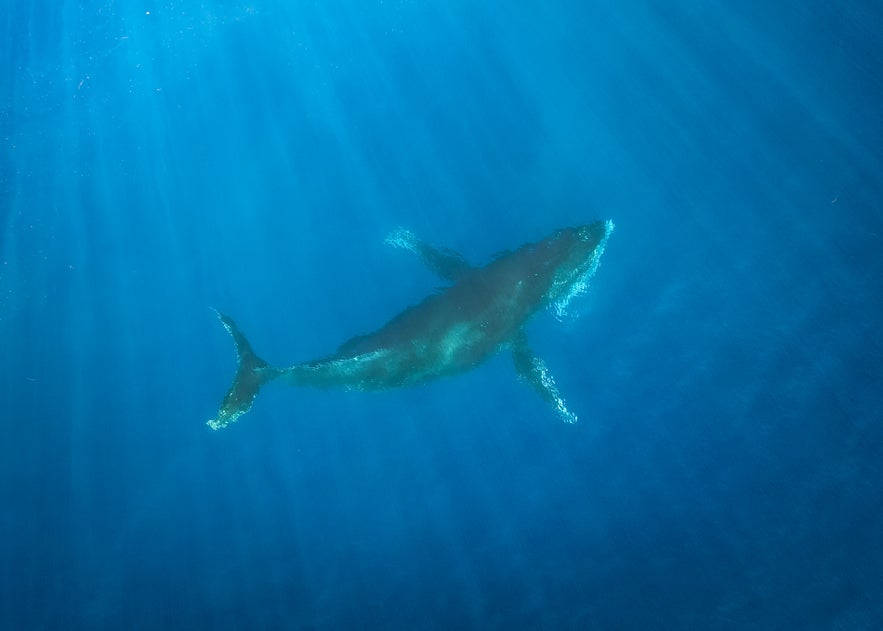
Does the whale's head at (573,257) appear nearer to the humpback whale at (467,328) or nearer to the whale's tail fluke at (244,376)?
the humpback whale at (467,328)

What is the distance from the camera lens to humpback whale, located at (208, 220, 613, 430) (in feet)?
36.7

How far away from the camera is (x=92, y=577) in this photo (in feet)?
45.1

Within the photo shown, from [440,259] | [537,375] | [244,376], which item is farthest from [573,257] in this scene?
[244,376]

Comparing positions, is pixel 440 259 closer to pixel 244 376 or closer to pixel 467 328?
pixel 467 328

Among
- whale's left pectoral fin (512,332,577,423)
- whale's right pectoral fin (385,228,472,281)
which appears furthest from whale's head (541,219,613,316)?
whale's right pectoral fin (385,228,472,281)

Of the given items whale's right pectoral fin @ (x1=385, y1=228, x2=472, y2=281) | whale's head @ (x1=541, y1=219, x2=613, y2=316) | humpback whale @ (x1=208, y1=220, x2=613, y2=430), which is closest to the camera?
humpback whale @ (x1=208, y1=220, x2=613, y2=430)

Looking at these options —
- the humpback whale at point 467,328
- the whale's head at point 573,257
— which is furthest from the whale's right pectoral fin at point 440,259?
the whale's head at point 573,257

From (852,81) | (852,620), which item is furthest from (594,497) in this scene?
(852,81)

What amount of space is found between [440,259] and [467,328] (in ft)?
5.41

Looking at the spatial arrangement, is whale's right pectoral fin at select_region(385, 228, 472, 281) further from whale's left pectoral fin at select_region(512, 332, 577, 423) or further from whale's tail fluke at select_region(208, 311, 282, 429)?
whale's tail fluke at select_region(208, 311, 282, 429)

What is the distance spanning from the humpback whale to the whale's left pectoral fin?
19 mm

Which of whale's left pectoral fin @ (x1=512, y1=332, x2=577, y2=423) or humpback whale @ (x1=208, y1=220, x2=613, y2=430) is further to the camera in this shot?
whale's left pectoral fin @ (x1=512, y1=332, x2=577, y2=423)

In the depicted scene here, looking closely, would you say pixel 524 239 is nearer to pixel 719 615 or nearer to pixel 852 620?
pixel 719 615

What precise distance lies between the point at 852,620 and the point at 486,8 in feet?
48.5
